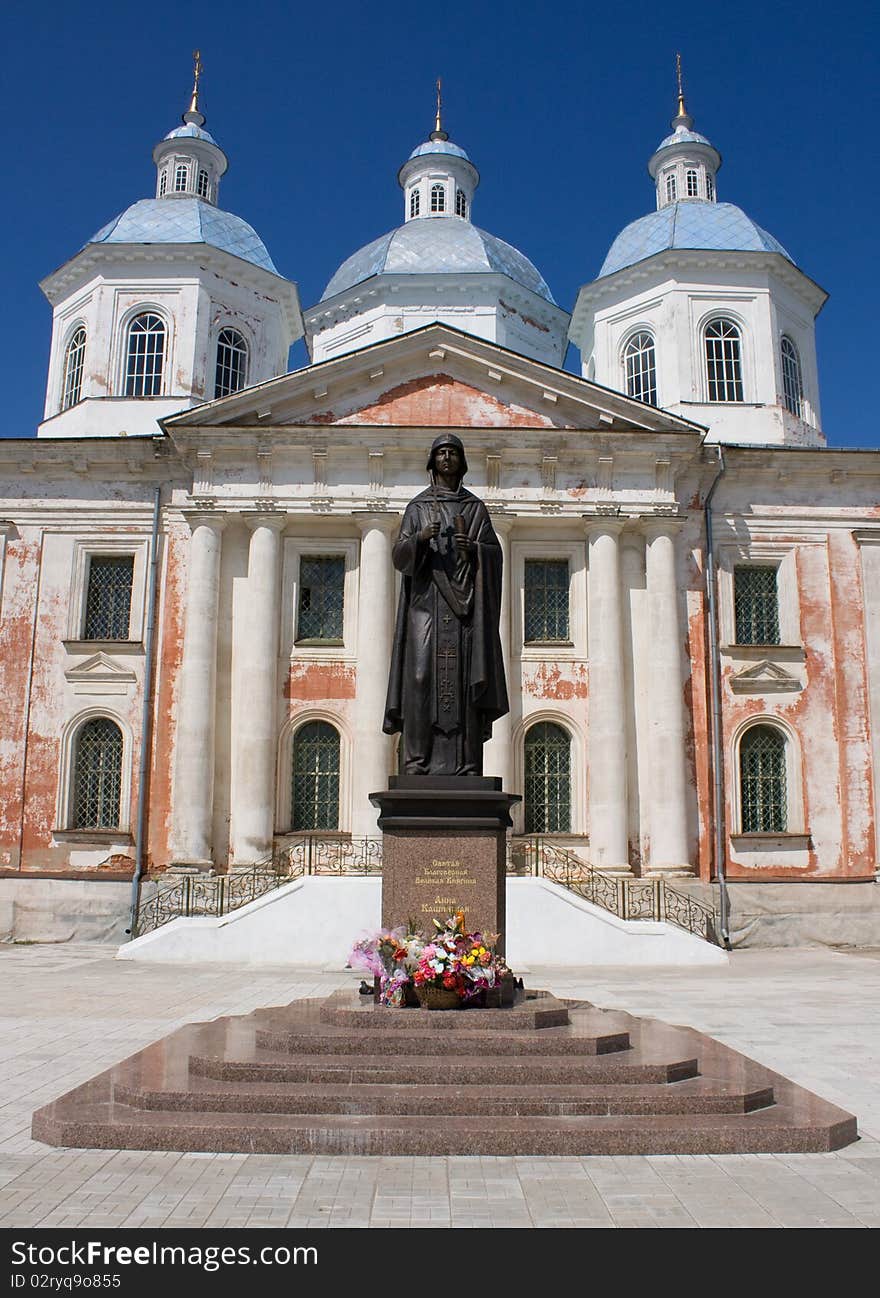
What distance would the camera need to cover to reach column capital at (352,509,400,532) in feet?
86.9

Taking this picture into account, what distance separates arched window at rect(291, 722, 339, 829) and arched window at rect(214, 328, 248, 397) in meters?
10.3

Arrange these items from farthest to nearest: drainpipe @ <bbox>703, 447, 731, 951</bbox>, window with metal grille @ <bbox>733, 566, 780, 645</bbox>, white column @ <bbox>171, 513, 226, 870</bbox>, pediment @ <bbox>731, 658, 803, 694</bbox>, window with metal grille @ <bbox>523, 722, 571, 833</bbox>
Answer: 1. window with metal grille @ <bbox>733, 566, 780, 645</bbox>
2. pediment @ <bbox>731, 658, 803, 694</bbox>
3. window with metal grille @ <bbox>523, 722, 571, 833</bbox>
4. drainpipe @ <bbox>703, 447, 731, 951</bbox>
5. white column @ <bbox>171, 513, 226, 870</bbox>

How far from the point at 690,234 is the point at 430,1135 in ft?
95.5

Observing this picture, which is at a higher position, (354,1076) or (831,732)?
(831,732)

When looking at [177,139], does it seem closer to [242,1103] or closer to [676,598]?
[676,598]

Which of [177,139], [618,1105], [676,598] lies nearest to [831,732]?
[676,598]

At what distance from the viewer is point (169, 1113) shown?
731 cm

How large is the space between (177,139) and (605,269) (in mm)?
13010

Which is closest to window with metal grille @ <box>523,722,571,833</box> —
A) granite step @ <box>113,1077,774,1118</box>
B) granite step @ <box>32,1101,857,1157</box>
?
granite step @ <box>113,1077,774,1118</box>

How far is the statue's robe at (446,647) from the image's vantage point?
411 inches

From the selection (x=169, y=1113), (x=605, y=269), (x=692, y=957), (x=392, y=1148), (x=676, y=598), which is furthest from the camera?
(x=605, y=269)

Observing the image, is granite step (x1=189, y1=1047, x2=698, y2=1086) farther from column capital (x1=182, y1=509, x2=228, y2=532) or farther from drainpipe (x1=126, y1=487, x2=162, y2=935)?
column capital (x1=182, y1=509, x2=228, y2=532)

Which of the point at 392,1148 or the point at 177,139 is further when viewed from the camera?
the point at 177,139

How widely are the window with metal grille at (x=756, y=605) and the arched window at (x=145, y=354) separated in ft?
51.0
